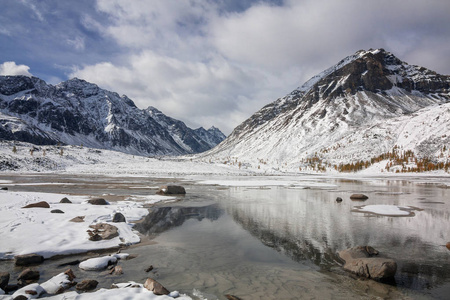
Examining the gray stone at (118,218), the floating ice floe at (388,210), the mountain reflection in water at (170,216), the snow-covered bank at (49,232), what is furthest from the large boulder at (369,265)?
the gray stone at (118,218)

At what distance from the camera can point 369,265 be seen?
9.39 m

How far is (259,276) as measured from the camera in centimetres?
916

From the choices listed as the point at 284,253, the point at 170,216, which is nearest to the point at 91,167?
the point at 170,216

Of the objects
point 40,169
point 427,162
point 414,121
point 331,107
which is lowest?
point 40,169

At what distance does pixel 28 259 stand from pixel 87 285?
12.4 ft

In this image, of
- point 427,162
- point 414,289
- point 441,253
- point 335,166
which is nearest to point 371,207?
point 441,253

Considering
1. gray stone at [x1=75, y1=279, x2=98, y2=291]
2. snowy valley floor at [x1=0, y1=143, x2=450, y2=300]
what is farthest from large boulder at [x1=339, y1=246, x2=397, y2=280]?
gray stone at [x1=75, y1=279, x2=98, y2=291]

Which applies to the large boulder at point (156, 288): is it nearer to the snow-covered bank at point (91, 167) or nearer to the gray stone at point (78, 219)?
the gray stone at point (78, 219)

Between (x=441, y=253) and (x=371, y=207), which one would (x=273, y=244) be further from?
(x=371, y=207)

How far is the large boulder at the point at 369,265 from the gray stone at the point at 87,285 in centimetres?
903

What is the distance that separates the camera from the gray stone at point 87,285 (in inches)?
303

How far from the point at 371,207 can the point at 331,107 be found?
18565 cm

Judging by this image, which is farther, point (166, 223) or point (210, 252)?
point (166, 223)

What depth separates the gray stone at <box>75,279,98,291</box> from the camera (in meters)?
7.71
